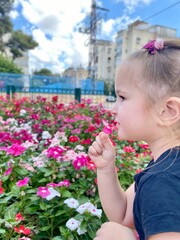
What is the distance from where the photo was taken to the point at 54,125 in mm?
2604

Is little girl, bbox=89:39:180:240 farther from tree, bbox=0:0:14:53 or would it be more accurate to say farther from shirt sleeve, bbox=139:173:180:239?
tree, bbox=0:0:14:53

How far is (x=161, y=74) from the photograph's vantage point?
0.61 m

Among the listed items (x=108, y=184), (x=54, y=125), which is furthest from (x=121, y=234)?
(x=54, y=125)

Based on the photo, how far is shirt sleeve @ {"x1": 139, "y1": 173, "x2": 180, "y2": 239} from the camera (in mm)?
474

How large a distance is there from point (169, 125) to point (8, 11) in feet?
85.2

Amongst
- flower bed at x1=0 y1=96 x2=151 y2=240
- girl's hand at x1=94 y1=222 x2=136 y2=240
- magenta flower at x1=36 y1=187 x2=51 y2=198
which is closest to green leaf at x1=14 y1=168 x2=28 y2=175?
flower bed at x1=0 y1=96 x2=151 y2=240

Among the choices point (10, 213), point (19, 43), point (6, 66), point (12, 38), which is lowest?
point (10, 213)

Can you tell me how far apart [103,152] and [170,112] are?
0.30 metres

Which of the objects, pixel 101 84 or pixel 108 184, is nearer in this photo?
pixel 108 184

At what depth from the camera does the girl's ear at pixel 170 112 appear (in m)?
0.59

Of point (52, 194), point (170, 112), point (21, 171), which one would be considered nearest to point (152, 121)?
point (170, 112)

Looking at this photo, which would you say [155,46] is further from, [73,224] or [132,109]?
[73,224]

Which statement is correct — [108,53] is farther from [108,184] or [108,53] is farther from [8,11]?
[108,184]

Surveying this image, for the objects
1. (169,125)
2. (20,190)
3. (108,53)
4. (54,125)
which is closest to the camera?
(169,125)
